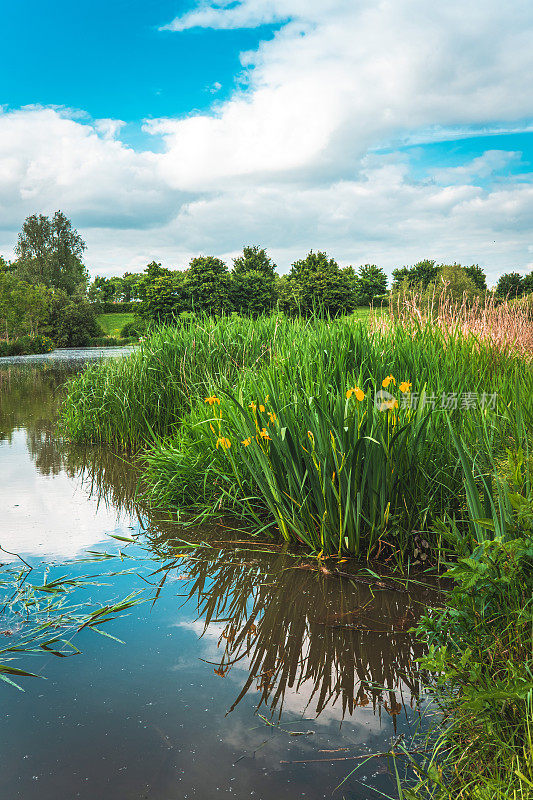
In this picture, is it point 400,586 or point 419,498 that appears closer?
point 400,586

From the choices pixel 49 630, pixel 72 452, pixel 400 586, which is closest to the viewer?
pixel 49 630

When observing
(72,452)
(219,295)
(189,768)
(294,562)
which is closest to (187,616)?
(294,562)

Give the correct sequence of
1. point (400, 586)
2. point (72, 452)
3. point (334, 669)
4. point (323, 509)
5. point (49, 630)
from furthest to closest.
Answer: point (72, 452) < point (323, 509) < point (400, 586) < point (49, 630) < point (334, 669)

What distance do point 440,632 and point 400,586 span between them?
1299 mm

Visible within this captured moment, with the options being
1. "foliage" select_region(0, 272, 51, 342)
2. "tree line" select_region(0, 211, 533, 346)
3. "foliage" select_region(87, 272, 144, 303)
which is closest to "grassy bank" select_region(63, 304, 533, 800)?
"tree line" select_region(0, 211, 533, 346)

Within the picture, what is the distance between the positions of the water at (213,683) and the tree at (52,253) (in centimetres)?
5541

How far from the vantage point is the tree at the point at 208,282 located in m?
41.8

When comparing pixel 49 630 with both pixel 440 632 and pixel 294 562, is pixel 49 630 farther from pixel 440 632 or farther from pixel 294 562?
pixel 440 632

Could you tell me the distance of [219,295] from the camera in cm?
4184

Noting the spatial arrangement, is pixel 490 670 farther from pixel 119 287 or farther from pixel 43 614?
pixel 119 287

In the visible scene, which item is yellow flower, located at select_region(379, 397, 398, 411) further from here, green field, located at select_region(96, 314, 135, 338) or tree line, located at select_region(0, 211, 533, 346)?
green field, located at select_region(96, 314, 135, 338)

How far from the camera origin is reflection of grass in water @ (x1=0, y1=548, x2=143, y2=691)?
107 inches

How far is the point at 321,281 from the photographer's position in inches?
1761

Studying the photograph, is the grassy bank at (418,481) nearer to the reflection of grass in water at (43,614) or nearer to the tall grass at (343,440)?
the tall grass at (343,440)
